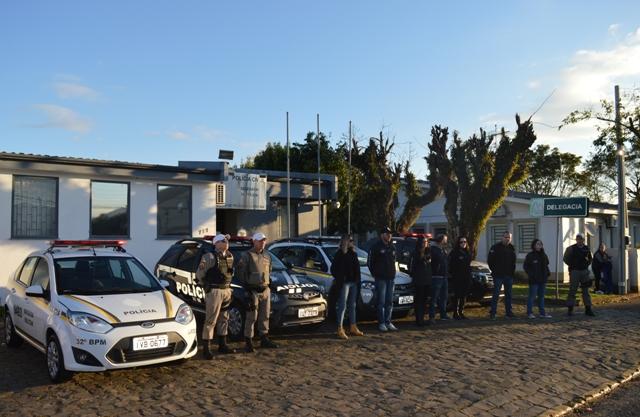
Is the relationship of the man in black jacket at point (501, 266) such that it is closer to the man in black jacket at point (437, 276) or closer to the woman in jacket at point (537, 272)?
the woman in jacket at point (537, 272)

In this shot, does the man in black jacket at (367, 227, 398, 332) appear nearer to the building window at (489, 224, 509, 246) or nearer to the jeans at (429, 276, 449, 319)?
the jeans at (429, 276, 449, 319)

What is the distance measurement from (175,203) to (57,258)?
8.42m

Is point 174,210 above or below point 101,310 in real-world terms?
above

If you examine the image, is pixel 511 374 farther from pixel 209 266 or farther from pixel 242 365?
pixel 209 266

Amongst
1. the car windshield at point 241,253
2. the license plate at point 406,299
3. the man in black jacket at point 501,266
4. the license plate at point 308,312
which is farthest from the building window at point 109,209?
the man in black jacket at point 501,266

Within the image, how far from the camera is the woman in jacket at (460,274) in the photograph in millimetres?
12695

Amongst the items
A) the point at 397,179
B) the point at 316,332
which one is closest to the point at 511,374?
the point at 316,332

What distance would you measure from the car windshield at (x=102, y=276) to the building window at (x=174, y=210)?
7.75 metres

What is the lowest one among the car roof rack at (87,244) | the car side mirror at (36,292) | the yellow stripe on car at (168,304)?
the yellow stripe on car at (168,304)

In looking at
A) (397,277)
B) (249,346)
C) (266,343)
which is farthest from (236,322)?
(397,277)

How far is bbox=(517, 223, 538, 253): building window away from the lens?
81.9ft

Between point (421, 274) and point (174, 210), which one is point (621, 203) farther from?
point (174, 210)

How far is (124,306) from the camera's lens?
24.3ft

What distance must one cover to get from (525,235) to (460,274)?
13.7m
